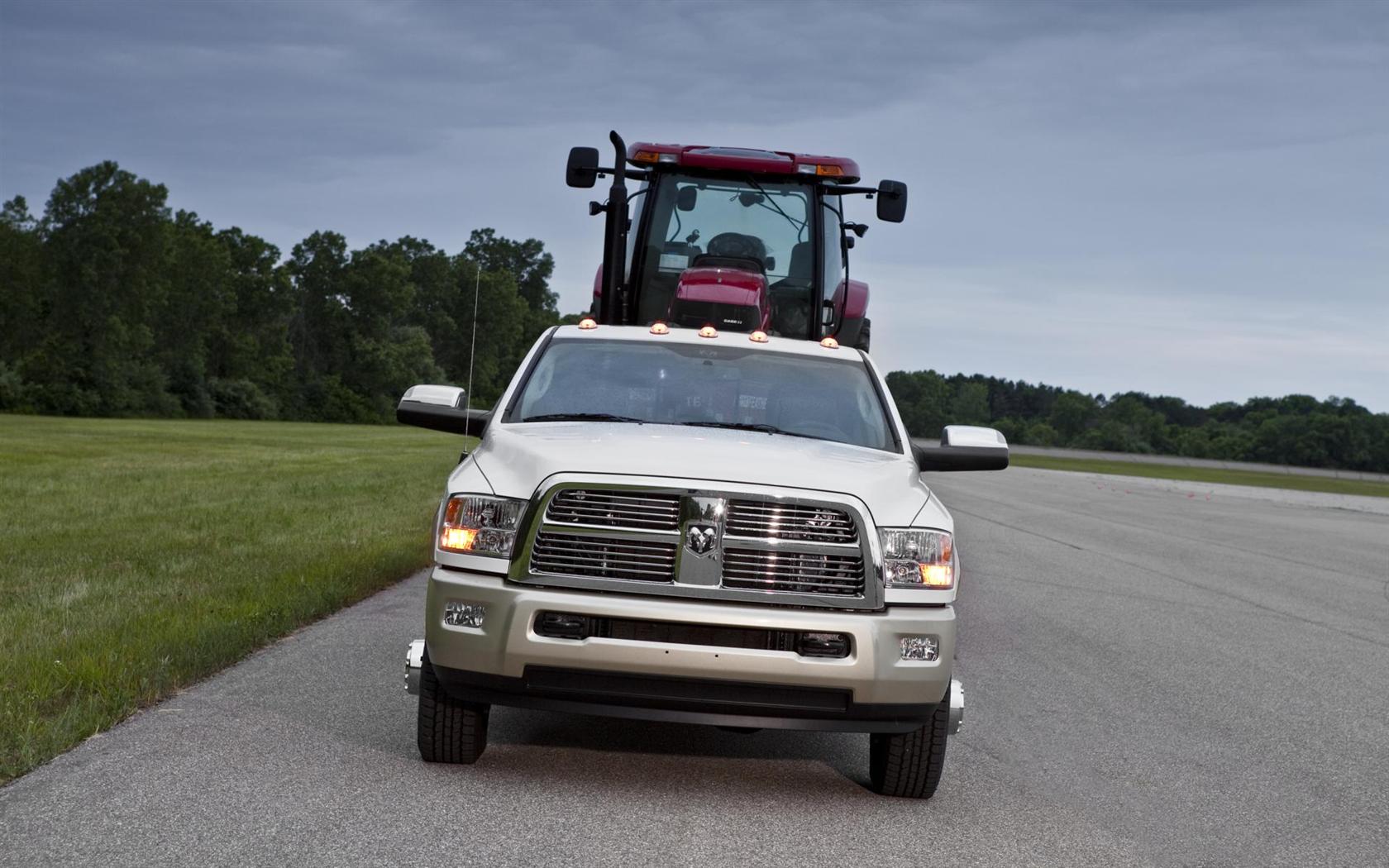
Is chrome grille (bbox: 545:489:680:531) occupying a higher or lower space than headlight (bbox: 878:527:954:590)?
higher

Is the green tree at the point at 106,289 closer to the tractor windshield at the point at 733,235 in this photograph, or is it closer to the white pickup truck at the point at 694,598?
the tractor windshield at the point at 733,235

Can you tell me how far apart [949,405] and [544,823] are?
17180cm

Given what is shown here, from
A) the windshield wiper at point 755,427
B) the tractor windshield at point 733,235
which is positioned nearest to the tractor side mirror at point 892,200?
the tractor windshield at point 733,235

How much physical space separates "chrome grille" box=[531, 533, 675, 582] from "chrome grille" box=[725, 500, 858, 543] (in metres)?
0.26

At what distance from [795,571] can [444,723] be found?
146cm

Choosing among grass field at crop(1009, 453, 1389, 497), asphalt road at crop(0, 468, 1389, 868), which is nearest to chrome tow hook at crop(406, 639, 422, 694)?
asphalt road at crop(0, 468, 1389, 868)

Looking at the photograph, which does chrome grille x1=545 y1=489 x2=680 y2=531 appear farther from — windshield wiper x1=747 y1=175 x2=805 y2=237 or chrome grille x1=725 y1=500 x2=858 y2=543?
windshield wiper x1=747 y1=175 x2=805 y2=237

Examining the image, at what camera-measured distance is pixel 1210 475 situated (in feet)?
213

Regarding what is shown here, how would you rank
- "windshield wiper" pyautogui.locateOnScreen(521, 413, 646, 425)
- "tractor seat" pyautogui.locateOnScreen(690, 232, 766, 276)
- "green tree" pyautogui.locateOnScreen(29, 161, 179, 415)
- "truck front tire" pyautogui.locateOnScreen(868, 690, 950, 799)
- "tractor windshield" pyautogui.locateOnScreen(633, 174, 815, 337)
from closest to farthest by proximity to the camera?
"truck front tire" pyautogui.locateOnScreen(868, 690, 950, 799)
"windshield wiper" pyautogui.locateOnScreen(521, 413, 646, 425)
"tractor seat" pyautogui.locateOnScreen(690, 232, 766, 276)
"tractor windshield" pyautogui.locateOnScreen(633, 174, 815, 337)
"green tree" pyautogui.locateOnScreen(29, 161, 179, 415)

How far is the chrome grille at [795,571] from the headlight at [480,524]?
2.57ft

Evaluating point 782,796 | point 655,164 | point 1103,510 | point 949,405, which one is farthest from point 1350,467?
point 782,796

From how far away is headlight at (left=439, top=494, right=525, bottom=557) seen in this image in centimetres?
514

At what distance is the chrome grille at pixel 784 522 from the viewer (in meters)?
5.04

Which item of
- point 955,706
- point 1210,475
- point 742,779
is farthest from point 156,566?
point 1210,475
